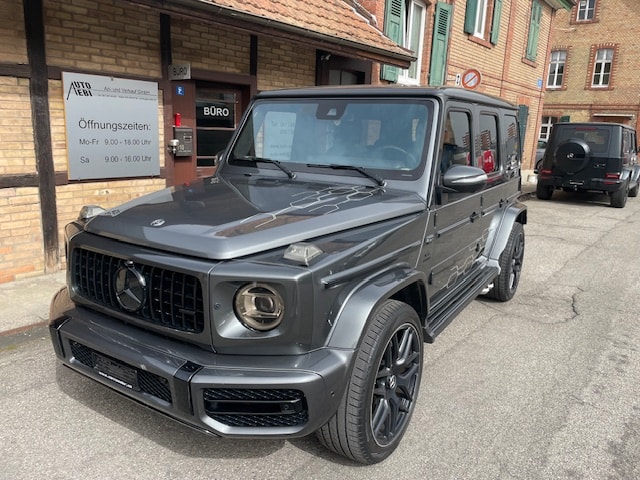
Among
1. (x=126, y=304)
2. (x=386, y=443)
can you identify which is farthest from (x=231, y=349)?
(x=386, y=443)

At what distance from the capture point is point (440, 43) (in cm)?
1172

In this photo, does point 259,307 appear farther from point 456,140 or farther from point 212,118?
A: point 212,118

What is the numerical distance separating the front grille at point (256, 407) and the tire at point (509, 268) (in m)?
3.17

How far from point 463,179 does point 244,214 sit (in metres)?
1.33

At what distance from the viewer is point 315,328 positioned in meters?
2.14

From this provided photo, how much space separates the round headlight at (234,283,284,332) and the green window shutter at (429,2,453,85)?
34.7 feet

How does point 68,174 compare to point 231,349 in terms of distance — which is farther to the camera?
point 68,174

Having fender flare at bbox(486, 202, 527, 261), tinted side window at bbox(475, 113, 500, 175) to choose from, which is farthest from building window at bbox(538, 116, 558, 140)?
tinted side window at bbox(475, 113, 500, 175)

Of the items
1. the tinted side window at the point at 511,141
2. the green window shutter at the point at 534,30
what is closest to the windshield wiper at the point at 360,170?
the tinted side window at the point at 511,141

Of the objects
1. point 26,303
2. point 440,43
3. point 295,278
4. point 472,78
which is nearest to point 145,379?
point 295,278

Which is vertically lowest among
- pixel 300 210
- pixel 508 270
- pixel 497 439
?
pixel 497 439

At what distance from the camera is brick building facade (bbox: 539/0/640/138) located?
27.8 meters

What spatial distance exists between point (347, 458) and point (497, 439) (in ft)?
2.85

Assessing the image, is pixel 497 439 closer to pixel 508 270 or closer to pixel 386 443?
pixel 386 443
